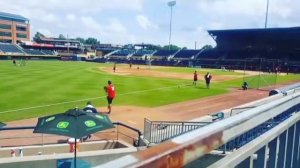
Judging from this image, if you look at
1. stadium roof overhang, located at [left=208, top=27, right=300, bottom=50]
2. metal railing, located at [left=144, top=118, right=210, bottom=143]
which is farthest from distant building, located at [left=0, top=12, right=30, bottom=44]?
metal railing, located at [left=144, top=118, right=210, bottom=143]

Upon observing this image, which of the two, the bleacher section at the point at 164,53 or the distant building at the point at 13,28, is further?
the distant building at the point at 13,28

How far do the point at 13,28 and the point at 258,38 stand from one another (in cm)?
10012

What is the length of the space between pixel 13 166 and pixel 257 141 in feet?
27.3

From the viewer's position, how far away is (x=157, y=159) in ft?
3.88

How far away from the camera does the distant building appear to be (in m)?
135

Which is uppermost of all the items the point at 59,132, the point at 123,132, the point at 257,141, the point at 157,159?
the point at 157,159

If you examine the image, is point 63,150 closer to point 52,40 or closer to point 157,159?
point 157,159

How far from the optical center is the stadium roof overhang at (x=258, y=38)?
79.8m

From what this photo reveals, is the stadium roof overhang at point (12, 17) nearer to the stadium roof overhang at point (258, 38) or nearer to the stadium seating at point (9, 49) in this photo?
the stadium seating at point (9, 49)

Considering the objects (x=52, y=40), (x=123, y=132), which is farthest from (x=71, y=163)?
(x=52, y=40)

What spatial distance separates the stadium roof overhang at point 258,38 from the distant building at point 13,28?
8554 cm

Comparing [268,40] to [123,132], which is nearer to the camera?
[123,132]

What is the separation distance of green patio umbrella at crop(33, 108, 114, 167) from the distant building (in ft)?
452

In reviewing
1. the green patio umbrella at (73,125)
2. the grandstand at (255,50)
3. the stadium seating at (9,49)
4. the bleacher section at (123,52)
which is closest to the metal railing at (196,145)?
the green patio umbrella at (73,125)
